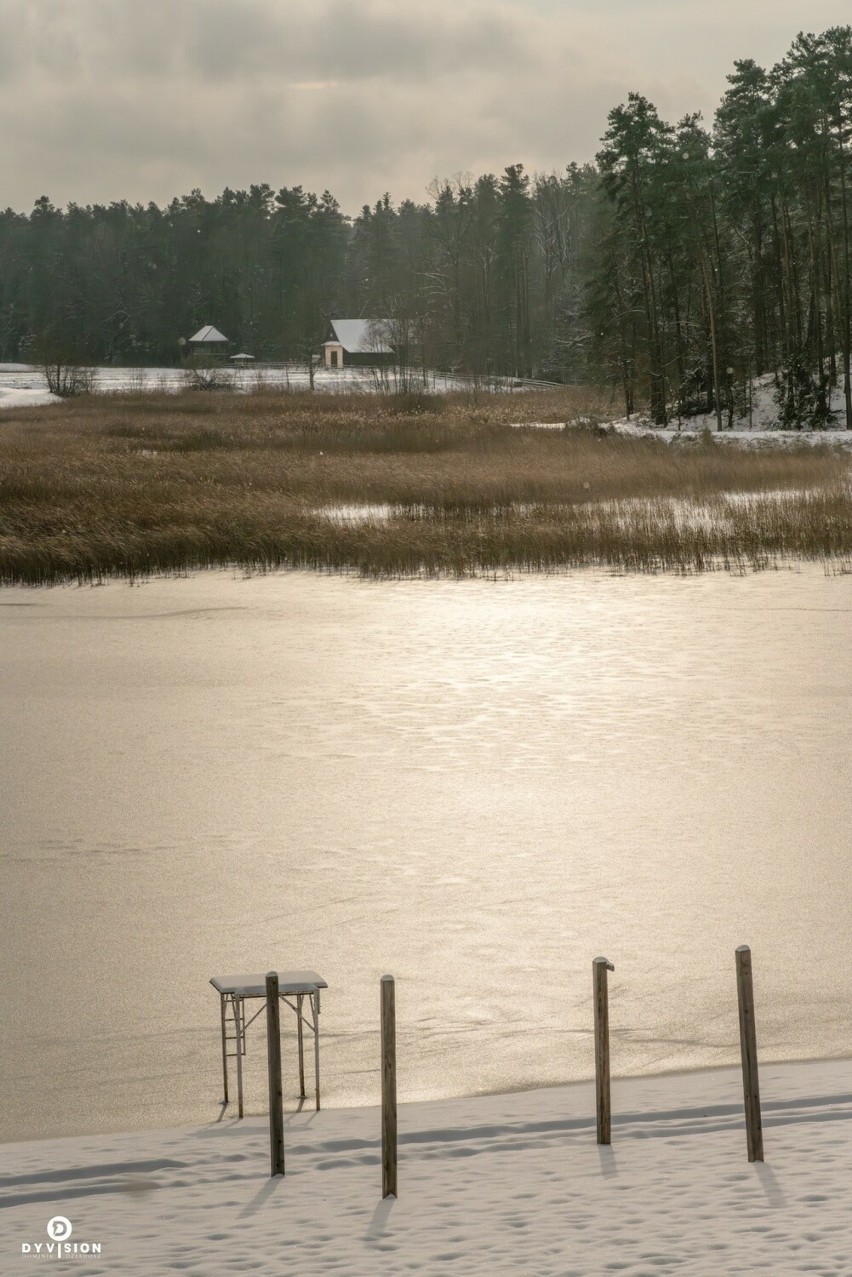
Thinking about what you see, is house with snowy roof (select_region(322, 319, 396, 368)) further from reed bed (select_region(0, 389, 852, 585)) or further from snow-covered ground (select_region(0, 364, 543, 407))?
reed bed (select_region(0, 389, 852, 585))

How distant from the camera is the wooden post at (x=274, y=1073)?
4215mm

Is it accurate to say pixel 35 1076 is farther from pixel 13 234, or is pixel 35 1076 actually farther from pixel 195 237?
pixel 13 234

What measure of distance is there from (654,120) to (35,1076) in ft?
140

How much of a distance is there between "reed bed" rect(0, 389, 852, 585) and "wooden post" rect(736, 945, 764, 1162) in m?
15.5

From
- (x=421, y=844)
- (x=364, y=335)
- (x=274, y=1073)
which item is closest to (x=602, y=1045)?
(x=274, y=1073)

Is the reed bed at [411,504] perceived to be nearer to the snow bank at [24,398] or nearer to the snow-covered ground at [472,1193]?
the snow-covered ground at [472,1193]

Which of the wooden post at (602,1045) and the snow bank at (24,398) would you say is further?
the snow bank at (24,398)

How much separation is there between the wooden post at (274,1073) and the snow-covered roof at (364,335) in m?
69.0

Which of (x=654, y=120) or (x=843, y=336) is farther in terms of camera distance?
(x=654, y=120)

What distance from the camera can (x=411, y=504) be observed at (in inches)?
982

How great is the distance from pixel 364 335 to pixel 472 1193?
80348 mm

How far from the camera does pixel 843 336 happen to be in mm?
37719

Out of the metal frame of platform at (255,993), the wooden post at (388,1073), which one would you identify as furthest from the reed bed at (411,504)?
the wooden post at (388,1073)

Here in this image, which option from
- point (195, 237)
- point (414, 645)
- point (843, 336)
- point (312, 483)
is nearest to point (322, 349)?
point (195, 237)
